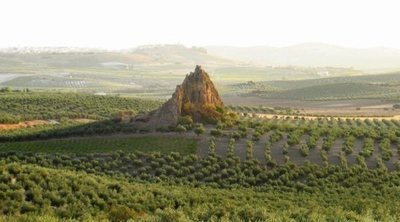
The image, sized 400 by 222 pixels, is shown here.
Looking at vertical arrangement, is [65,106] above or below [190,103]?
below

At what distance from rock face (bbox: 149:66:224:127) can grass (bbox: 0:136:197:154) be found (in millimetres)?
4620

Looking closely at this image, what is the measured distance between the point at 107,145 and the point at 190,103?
11897 millimetres

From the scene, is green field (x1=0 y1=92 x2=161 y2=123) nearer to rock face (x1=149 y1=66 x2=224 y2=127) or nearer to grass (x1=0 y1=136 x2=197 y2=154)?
rock face (x1=149 y1=66 x2=224 y2=127)

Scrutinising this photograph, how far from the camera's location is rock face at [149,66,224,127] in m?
65.7

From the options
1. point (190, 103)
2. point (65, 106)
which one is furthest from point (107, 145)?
point (65, 106)

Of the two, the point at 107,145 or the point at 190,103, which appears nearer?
the point at 107,145

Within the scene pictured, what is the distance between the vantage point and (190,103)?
221 feet

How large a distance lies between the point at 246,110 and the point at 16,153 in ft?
225

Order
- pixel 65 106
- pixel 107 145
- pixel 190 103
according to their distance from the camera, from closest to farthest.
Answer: pixel 107 145 → pixel 190 103 → pixel 65 106

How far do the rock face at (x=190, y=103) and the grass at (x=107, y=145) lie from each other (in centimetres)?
462

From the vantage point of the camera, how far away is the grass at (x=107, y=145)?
2272 inches

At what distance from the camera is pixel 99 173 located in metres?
47.8

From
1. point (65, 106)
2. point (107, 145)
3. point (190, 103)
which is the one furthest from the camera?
point (65, 106)

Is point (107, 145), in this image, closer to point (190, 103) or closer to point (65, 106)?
point (190, 103)
